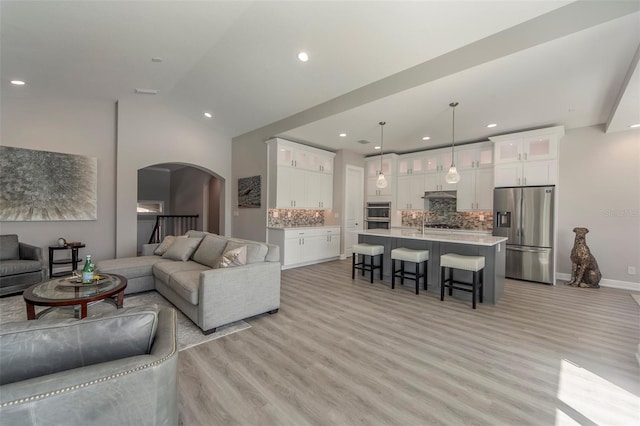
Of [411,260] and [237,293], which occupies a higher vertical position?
[411,260]

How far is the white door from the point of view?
7.18 metres

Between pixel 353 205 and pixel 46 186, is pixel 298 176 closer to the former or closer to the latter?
pixel 353 205

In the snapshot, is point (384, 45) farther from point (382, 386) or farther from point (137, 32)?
point (382, 386)

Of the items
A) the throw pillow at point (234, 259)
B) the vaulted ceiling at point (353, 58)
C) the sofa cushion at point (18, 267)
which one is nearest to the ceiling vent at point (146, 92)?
the vaulted ceiling at point (353, 58)

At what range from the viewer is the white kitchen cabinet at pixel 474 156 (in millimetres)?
5844

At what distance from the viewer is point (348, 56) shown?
12.1 feet

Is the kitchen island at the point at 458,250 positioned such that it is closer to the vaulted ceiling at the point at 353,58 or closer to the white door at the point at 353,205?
the white door at the point at 353,205

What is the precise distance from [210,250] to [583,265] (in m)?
6.25

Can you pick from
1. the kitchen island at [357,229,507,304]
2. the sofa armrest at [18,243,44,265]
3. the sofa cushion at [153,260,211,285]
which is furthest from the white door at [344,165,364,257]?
the sofa armrest at [18,243,44,265]

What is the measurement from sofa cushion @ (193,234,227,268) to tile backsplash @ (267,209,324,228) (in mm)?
2126

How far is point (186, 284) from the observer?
9.77 ft

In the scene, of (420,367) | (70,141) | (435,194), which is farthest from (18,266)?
(435,194)

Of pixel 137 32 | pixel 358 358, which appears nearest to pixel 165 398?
pixel 358 358

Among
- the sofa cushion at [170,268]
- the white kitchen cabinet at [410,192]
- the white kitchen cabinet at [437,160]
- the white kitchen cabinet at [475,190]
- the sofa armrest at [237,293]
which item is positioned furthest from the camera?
the white kitchen cabinet at [410,192]
